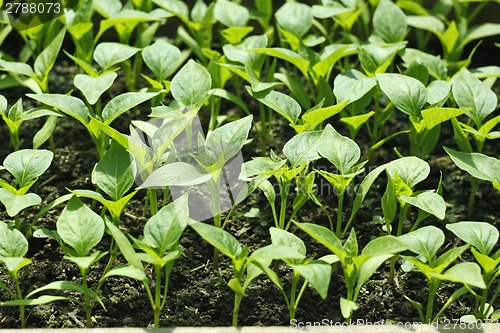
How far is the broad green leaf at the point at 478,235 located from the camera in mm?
1501

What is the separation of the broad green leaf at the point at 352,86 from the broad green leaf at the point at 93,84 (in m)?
0.55

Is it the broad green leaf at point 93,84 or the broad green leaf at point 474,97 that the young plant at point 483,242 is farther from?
the broad green leaf at point 93,84

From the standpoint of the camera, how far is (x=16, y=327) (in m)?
1.57

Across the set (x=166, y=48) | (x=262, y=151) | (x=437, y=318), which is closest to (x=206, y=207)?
(x=262, y=151)

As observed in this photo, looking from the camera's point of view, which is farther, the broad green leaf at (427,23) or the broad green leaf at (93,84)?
the broad green leaf at (427,23)

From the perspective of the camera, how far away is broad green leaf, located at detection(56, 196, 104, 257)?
58.6 inches

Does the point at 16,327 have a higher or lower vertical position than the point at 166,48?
lower

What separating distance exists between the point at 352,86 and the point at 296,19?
364 millimetres

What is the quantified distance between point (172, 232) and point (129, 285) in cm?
29

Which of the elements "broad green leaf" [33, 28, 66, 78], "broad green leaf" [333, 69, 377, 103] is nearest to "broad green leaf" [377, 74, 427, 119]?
"broad green leaf" [333, 69, 377, 103]

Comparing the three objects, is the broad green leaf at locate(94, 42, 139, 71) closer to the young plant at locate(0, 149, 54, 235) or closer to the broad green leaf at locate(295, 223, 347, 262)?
the young plant at locate(0, 149, 54, 235)

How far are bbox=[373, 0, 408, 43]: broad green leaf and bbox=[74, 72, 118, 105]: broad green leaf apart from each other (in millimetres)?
784

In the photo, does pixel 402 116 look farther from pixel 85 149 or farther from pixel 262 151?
pixel 85 149

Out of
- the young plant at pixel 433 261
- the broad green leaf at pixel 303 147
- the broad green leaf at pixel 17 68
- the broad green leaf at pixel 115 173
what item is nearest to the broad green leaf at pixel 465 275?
the young plant at pixel 433 261
